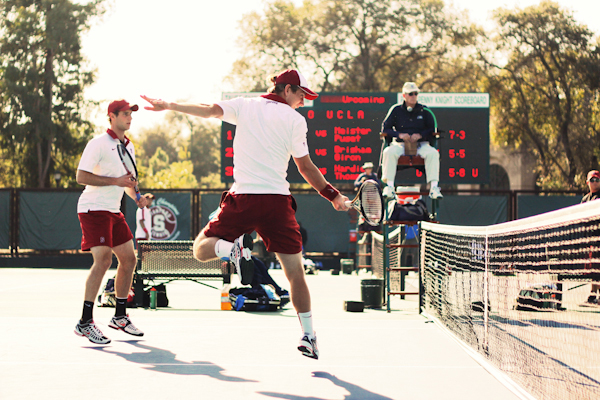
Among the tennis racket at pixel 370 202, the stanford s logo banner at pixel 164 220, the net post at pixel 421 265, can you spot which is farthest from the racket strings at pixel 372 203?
the stanford s logo banner at pixel 164 220

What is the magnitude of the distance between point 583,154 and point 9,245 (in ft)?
80.1

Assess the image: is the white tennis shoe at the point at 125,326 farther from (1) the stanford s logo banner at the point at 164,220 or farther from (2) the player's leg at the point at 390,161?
(1) the stanford s logo banner at the point at 164,220

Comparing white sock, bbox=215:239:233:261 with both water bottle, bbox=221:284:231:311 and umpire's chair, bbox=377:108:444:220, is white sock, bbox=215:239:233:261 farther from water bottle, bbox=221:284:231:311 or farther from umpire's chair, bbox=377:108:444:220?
Answer: umpire's chair, bbox=377:108:444:220

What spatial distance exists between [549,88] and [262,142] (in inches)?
1200

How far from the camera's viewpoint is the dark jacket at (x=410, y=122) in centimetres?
940

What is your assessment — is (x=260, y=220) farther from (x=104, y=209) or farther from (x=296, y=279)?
(x=104, y=209)

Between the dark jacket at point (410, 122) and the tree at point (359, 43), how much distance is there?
2799 cm

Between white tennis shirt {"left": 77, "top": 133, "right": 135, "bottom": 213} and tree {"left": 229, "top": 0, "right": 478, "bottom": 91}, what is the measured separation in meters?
32.0

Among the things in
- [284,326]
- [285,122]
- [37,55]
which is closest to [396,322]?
[284,326]

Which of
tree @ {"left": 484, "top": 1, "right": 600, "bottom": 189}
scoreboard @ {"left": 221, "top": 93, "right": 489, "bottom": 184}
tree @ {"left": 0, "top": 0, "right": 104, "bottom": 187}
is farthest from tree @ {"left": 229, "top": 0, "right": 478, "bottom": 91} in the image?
scoreboard @ {"left": 221, "top": 93, "right": 489, "bottom": 184}

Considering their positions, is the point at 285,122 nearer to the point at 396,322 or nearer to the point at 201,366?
the point at 201,366

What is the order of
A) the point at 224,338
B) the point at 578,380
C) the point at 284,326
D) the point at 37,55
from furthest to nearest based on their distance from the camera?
the point at 37,55 < the point at 284,326 < the point at 224,338 < the point at 578,380

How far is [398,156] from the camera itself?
31.0 ft

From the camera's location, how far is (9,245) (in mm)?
21062
